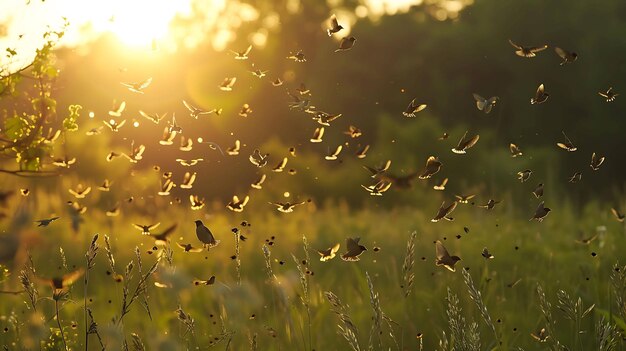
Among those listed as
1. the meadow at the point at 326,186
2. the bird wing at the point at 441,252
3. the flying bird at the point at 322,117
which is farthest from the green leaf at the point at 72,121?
the bird wing at the point at 441,252

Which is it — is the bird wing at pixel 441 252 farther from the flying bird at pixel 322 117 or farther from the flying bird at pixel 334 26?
the flying bird at pixel 334 26

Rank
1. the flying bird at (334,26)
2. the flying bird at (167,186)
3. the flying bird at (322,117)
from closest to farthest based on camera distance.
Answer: the flying bird at (167,186), the flying bird at (334,26), the flying bird at (322,117)

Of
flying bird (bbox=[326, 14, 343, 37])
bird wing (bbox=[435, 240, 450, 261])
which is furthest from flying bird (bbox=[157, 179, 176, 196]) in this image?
bird wing (bbox=[435, 240, 450, 261])

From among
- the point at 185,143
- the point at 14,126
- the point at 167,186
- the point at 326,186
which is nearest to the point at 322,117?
the point at 185,143

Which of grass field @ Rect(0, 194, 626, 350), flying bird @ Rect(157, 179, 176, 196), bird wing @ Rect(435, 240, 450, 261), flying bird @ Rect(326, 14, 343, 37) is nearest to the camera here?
grass field @ Rect(0, 194, 626, 350)

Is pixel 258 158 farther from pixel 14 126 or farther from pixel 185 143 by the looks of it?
pixel 14 126

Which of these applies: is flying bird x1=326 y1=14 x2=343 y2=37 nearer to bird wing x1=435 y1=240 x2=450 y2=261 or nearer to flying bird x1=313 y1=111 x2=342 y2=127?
flying bird x1=313 y1=111 x2=342 y2=127

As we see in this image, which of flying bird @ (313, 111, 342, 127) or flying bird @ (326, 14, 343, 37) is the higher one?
flying bird @ (326, 14, 343, 37)

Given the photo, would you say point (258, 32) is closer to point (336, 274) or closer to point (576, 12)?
point (576, 12)
